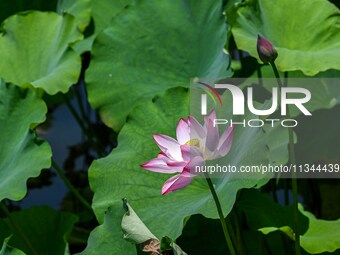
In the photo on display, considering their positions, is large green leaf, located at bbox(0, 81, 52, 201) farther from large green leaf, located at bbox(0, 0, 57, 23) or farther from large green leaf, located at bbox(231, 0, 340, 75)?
large green leaf, located at bbox(0, 0, 57, 23)

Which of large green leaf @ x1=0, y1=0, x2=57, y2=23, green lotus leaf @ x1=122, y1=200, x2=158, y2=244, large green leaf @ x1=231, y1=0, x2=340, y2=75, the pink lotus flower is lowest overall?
large green leaf @ x1=0, y1=0, x2=57, y2=23

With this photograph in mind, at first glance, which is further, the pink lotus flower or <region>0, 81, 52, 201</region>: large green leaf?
<region>0, 81, 52, 201</region>: large green leaf

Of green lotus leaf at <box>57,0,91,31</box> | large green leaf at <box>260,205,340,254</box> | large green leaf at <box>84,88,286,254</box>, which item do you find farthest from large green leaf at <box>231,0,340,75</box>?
green lotus leaf at <box>57,0,91,31</box>

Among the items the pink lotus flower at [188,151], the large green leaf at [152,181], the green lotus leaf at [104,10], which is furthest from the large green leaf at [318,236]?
the green lotus leaf at [104,10]

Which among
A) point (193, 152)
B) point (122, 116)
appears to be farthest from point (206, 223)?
point (193, 152)

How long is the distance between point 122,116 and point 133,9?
0.93ft

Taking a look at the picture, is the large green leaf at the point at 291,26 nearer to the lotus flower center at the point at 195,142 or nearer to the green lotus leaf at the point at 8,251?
the lotus flower center at the point at 195,142

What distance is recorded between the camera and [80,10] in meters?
2.35

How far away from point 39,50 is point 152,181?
0.70 meters

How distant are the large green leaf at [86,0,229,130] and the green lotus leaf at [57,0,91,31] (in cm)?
23

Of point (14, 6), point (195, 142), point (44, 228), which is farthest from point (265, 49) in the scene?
point (14, 6)

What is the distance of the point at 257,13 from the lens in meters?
1.87

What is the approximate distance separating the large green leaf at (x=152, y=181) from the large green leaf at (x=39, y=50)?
0.37 meters

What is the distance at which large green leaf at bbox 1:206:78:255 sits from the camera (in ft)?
6.61
